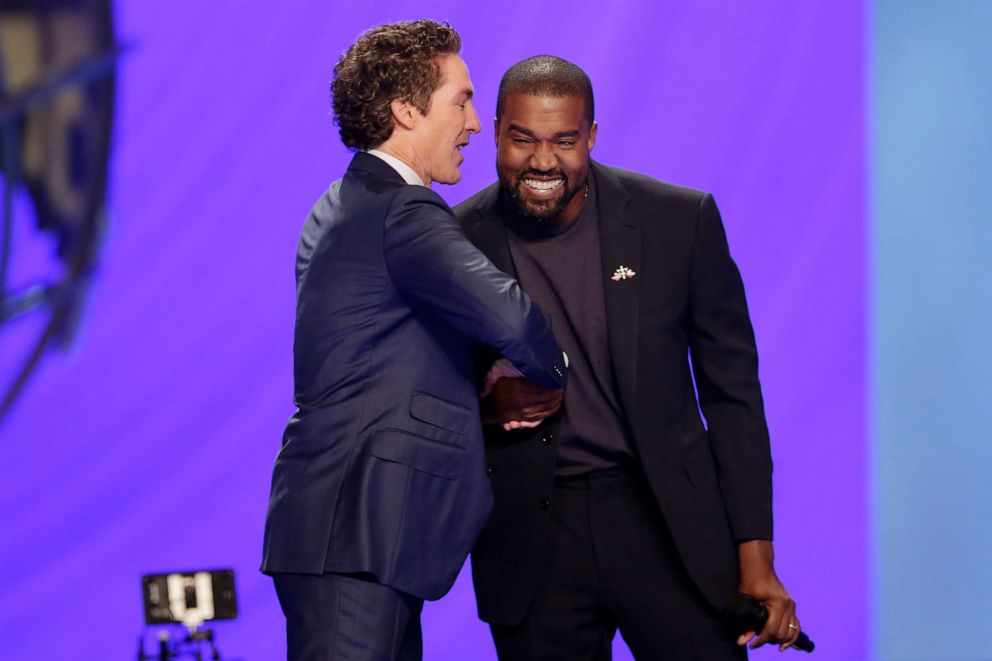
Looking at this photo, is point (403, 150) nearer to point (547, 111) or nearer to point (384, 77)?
point (384, 77)

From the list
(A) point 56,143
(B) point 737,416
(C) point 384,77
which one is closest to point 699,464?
(B) point 737,416

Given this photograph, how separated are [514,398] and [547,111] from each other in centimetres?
56

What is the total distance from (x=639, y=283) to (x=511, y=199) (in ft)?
0.96

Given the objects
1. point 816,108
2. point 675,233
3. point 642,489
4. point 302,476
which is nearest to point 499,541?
point 642,489

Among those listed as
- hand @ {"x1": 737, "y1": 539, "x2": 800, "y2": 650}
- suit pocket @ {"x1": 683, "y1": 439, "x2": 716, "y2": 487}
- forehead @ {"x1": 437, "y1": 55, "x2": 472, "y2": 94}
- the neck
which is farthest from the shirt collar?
hand @ {"x1": 737, "y1": 539, "x2": 800, "y2": 650}

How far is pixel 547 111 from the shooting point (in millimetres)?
Result: 2572

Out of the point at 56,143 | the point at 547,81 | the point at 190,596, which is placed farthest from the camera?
the point at 56,143

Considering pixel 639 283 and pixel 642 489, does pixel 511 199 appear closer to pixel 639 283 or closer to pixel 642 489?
pixel 639 283

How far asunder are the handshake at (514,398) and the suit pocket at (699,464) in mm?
287

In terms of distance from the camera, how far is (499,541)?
8.43ft

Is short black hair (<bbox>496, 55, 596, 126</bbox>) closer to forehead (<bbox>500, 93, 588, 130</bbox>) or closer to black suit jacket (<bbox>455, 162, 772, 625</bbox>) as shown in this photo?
forehead (<bbox>500, 93, 588, 130</bbox>)

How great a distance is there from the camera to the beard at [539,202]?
2.56 m

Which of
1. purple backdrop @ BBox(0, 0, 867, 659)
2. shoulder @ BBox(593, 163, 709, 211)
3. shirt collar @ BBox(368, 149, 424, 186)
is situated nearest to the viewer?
shirt collar @ BBox(368, 149, 424, 186)

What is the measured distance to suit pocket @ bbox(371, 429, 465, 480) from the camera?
2.18 meters
